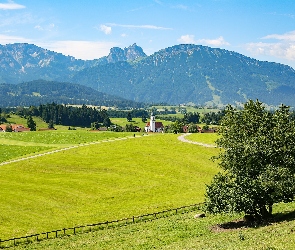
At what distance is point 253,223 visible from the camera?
4359 cm

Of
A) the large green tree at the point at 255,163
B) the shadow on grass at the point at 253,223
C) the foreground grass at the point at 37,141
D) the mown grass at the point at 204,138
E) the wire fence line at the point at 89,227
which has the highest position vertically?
the large green tree at the point at 255,163

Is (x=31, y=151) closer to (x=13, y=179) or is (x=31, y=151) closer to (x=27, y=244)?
(x=13, y=179)

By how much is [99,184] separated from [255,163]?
4344cm

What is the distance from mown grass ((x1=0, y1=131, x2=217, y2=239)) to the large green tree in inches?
829

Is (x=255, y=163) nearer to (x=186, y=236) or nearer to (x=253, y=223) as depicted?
(x=253, y=223)

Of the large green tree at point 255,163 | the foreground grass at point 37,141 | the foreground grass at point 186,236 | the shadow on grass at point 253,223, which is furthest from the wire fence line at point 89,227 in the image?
the foreground grass at point 37,141

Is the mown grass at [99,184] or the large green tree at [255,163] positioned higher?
the large green tree at [255,163]

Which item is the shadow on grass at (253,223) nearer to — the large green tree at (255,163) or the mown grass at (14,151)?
the large green tree at (255,163)

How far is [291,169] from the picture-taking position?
43.3 meters

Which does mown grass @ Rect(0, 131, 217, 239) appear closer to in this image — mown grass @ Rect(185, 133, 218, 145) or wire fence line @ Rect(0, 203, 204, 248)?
wire fence line @ Rect(0, 203, 204, 248)

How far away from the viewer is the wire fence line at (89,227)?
47625 mm

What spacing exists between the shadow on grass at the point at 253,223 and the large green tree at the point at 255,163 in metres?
1.28

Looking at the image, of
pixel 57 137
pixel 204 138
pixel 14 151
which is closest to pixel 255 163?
pixel 204 138

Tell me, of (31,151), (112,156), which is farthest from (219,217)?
(31,151)
